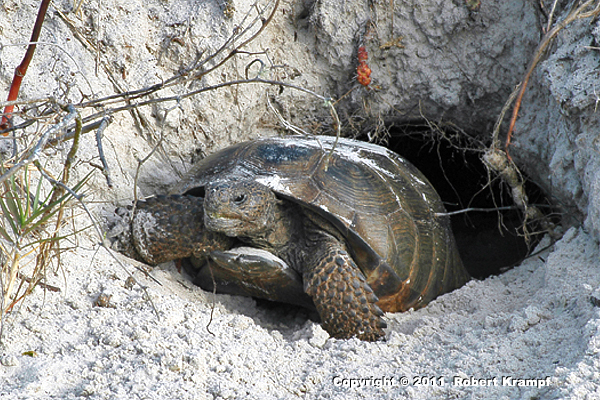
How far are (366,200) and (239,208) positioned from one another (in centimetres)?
80

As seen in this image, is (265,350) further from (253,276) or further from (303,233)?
(303,233)

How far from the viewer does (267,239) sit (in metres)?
3.09

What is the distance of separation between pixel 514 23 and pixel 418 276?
81.6 inches

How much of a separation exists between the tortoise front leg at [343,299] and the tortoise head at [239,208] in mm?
415

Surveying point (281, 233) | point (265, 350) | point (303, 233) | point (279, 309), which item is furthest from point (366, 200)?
point (265, 350)

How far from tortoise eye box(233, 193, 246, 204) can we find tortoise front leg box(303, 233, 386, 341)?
1.78 feet

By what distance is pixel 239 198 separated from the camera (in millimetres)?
2793

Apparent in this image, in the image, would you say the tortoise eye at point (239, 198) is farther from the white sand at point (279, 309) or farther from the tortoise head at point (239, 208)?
the white sand at point (279, 309)

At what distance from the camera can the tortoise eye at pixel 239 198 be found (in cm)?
276

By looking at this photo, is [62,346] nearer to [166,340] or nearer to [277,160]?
[166,340]

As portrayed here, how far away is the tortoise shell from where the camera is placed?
2984mm

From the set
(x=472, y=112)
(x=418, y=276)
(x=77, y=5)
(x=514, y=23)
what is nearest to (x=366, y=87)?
(x=472, y=112)

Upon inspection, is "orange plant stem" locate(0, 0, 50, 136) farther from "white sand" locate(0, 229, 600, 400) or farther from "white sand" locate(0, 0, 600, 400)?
"white sand" locate(0, 229, 600, 400)

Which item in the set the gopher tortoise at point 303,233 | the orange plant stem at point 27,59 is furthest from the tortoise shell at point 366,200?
the orange plant stem at point 27,59
